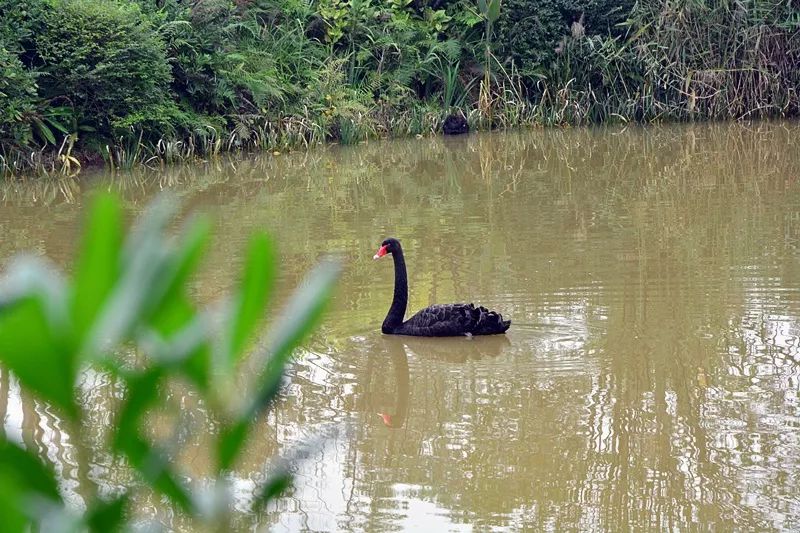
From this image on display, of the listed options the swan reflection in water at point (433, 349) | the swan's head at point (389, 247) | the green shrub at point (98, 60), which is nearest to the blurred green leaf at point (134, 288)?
the swan reflection in water at point (433, 349)

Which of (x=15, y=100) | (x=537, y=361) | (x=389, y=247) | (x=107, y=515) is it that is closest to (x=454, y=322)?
(x=537, y=361)

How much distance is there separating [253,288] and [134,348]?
69 mm

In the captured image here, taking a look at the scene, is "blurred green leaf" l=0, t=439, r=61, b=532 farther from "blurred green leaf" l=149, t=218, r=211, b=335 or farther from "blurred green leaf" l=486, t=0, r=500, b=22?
"blurred green leaf" l=486, t=0, r=500, b=22

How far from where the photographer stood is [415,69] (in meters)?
19.2

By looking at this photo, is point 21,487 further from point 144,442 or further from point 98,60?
point 98,60

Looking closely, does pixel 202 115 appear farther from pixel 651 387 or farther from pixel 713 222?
pixel 651 387

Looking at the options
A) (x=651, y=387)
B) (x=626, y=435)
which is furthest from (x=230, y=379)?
(x=651, y=387)

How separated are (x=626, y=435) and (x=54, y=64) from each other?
37.3 ft

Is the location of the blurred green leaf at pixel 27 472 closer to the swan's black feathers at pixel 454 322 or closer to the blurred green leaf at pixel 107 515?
the blurred green leaf at pixel 107 515

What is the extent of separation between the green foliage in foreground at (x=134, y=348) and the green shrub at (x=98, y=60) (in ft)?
46.0

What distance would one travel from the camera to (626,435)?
14.9 feet

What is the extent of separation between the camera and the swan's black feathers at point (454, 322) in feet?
19.8

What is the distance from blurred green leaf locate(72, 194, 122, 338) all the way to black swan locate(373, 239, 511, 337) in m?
5.51

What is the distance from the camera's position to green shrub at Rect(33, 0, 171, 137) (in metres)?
14.1
